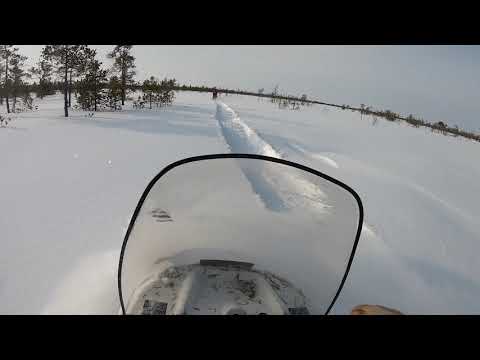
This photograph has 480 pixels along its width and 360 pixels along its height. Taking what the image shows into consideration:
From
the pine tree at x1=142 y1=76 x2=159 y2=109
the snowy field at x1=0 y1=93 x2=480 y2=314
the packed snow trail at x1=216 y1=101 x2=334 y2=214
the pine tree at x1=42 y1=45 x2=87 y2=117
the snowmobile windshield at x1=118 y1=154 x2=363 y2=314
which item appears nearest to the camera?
the snowmobile windshield at x1=118 y1=154 x2=363 y2=314

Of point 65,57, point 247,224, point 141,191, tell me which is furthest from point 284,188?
point 65,57

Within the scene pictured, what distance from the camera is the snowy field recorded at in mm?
1920

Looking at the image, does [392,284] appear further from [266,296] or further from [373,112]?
[373,112]

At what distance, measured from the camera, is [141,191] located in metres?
3.54

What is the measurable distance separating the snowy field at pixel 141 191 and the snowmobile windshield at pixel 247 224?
1.20 ft

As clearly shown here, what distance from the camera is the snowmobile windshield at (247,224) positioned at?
→ 5.11 ft

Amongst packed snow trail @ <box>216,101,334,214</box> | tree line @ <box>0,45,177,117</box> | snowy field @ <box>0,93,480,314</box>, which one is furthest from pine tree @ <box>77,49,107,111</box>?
packed snow trail @ <box>216,101,334,214</box>

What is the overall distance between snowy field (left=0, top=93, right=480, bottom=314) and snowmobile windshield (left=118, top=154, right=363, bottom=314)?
0.36 meters

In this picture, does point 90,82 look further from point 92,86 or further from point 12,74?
point 12,74

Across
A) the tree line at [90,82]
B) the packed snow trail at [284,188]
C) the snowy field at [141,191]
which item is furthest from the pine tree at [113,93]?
the packed snow trail at [284,188]

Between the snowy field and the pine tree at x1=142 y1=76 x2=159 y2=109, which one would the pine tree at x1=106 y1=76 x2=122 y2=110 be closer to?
the pine tree at x1=142 y1=76 x2=159 y2=109

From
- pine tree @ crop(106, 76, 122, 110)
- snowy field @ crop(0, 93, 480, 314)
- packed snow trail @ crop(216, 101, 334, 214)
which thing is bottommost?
snowy field @ crop(0, 93, 480, 314)
